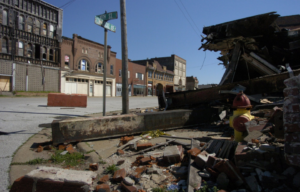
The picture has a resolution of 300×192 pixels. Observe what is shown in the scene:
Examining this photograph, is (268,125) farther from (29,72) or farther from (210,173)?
(29,72)

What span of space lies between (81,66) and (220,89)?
32.0 metres

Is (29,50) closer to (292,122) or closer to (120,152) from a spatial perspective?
(120,152)

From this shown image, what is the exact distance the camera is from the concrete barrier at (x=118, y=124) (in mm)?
4281

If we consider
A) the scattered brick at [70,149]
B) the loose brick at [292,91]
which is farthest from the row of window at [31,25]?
the loose brick at [292,91]

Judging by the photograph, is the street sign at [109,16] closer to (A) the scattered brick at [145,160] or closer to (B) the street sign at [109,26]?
(B) the street sign at [109,26]

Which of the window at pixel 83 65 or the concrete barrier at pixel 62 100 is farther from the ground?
the window at pixel 83 65

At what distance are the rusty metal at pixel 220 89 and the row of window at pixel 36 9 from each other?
97.0 feet

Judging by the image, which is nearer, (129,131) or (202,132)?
(129,131)

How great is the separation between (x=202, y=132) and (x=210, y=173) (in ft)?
10.0

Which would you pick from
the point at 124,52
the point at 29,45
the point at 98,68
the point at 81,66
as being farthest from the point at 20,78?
the point at 124,52

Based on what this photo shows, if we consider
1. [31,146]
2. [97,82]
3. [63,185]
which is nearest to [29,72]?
[97,82]

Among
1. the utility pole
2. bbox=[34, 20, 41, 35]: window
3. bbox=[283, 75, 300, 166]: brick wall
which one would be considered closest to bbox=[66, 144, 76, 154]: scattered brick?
the utility pole

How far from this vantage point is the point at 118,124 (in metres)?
4.99

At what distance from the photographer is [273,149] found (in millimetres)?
2637
